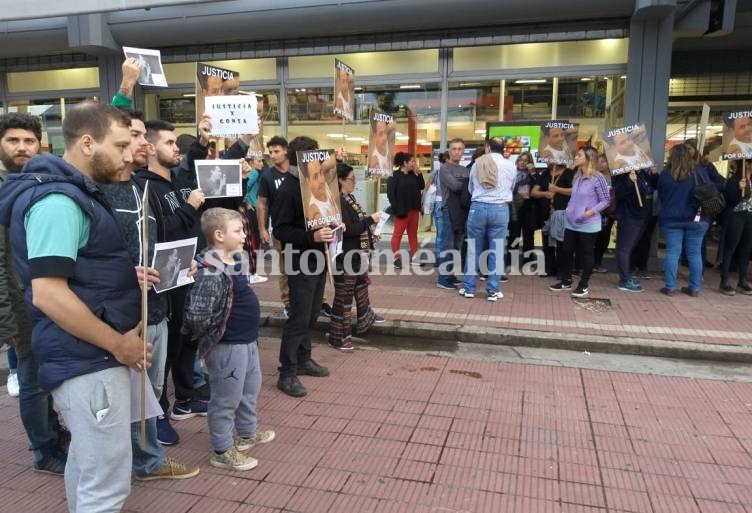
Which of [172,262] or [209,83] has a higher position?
[209,83]

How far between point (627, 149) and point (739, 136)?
1542 mm

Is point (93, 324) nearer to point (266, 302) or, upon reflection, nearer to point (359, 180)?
point (266, 302)

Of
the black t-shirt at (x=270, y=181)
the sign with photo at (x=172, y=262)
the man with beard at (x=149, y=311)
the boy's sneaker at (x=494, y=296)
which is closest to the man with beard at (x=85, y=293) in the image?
the sign with photo at (x=172, y=262)

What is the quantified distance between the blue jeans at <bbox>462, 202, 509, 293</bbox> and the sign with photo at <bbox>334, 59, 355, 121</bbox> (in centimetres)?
210

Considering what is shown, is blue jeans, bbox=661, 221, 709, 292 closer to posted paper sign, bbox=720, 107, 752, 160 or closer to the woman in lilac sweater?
the woman in lilac sweater

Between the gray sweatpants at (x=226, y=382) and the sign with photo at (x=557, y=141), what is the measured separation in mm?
6165

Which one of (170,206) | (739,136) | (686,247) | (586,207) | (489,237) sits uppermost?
(739,136)

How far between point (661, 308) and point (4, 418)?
6768 mm

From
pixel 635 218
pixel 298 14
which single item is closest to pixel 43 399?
pixel 635 218

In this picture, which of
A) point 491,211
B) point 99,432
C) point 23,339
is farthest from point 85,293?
point 491,211

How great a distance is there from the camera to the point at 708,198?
6812 millimetres

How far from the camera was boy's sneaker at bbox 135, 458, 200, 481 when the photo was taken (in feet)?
10.4

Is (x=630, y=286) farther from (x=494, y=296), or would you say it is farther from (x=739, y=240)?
(x=494, y=296)

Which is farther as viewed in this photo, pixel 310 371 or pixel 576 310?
pixel 576 310
